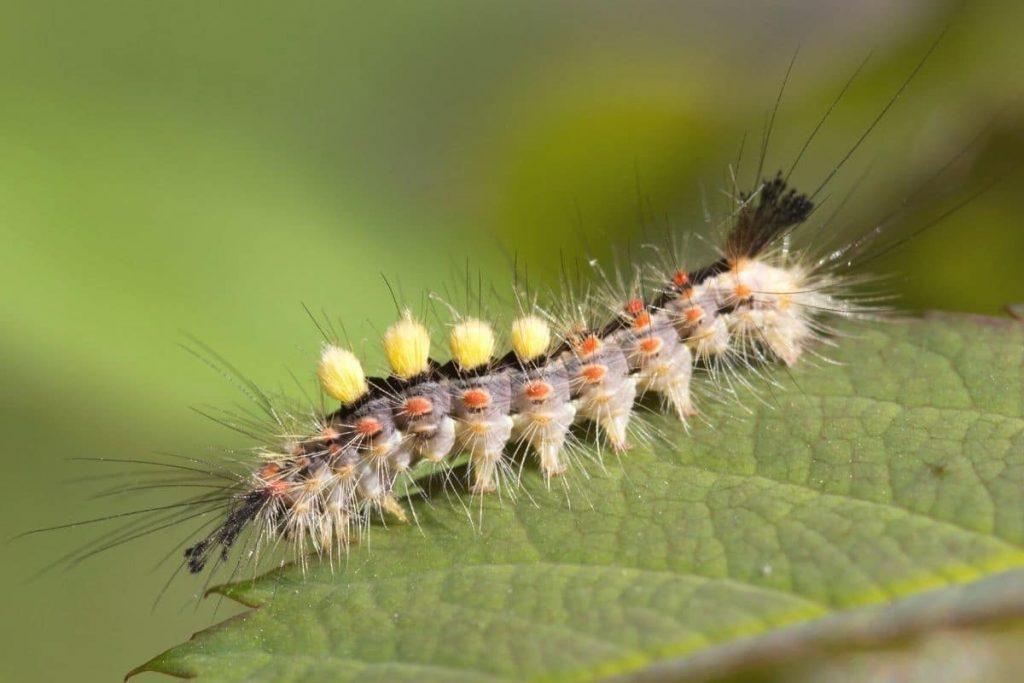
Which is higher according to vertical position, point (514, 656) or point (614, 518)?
point (614, 518)

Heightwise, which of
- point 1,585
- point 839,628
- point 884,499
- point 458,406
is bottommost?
point 839,628

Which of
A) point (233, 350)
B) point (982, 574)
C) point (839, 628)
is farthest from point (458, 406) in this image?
point (839, 628)

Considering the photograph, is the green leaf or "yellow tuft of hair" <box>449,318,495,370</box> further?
"yellow tuft of hair" <box>449,318,495,370</box>

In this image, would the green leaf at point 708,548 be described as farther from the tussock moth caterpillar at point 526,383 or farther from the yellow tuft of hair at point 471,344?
the yellow tuft of hair at point 471,344

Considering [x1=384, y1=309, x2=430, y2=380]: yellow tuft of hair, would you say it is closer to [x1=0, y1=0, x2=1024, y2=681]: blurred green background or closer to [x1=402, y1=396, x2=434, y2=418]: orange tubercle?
[x1=402, y1=396, x2=434, y2=418]: orange tubercle

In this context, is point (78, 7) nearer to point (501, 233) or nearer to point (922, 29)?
point (501, 233)

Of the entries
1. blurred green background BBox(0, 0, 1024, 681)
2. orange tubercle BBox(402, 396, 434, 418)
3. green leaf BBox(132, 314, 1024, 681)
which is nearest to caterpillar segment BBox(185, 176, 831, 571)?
orange tubercle BBox(402, 396, 434, 418)
